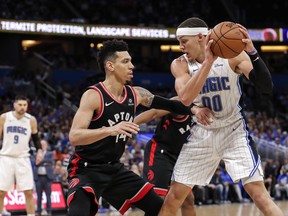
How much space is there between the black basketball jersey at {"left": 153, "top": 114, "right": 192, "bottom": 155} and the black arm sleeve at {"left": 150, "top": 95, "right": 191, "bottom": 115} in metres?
1.61

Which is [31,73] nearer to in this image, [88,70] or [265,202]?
[88,70]

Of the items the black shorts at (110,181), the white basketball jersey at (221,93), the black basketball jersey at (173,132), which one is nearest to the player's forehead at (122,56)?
the white basketball jersey at (221,93)

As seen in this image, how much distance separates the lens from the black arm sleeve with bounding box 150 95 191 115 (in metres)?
5.87

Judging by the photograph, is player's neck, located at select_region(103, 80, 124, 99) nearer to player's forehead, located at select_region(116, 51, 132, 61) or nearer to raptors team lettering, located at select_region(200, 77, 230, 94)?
player's forehead, located at select_region(116, 51, 132, 61)

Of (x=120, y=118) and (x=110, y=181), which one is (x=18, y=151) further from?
(x=120, y=118)

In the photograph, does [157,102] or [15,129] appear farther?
[15,129]

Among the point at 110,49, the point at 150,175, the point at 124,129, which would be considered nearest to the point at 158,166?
the point at 150,175

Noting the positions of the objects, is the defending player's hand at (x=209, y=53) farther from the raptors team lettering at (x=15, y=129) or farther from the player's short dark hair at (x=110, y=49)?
the raptors team lettering at (x=15, y=129)

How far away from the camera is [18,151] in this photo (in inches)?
377

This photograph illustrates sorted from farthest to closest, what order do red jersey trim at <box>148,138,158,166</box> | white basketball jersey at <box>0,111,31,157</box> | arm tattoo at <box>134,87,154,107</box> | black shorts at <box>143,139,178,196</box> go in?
white basketball jersey at <box>0,111,31,157</box> < red jersey trim at <box>148,138,158,166</box> < black shorts at <box>143,139,178,196</box> < arm tattoo at <box>134,87,154,107</box>

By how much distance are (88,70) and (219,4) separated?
7.06 meters

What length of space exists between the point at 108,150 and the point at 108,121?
0.27 metres

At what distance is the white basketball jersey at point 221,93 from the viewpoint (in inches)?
224

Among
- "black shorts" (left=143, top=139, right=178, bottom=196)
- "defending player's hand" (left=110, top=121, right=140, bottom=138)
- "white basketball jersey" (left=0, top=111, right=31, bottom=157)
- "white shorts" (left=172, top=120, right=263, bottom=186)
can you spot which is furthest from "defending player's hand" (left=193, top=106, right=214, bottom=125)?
"white basketball jersey" (left=0, top=111, right=31, bottom=157)
